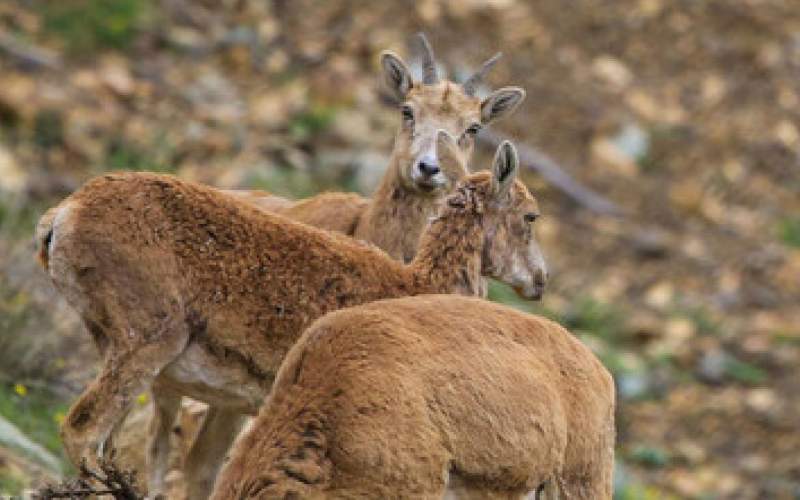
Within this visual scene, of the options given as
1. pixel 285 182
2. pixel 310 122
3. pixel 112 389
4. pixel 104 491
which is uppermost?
pixel 310 122

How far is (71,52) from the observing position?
72.0 ft

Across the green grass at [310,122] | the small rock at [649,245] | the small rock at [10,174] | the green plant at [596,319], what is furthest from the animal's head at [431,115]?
the small rock at [649,245]

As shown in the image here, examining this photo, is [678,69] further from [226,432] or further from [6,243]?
[226,432]

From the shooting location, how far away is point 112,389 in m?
8.86

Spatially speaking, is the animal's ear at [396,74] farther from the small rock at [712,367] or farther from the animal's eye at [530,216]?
the small rock at [712,367]

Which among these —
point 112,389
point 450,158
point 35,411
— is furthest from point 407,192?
point 112,389

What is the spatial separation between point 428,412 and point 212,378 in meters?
2.09

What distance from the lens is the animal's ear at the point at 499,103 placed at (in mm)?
13211

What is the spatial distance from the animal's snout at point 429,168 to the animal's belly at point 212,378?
3.30 metres

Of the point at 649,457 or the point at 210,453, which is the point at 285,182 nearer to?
the point at 649,457

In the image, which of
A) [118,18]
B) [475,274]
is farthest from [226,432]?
[118,18]

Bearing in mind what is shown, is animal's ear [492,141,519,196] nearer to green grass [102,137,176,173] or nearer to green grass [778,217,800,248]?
green grass [102,137,176,173]

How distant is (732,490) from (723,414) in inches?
58.0

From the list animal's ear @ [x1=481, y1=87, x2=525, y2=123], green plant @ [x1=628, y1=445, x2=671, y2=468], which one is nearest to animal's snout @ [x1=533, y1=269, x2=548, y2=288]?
animal's ear @ [x1=481, y1=87, x2=525, y2=123]
